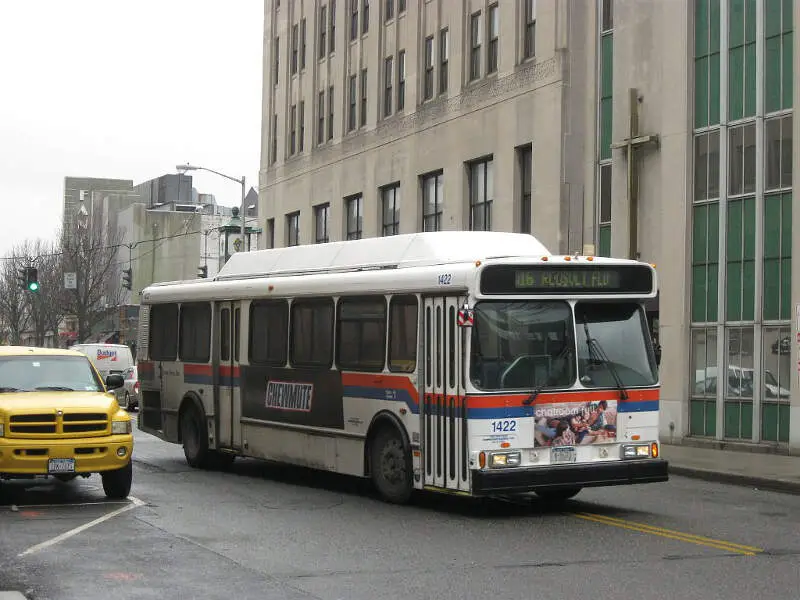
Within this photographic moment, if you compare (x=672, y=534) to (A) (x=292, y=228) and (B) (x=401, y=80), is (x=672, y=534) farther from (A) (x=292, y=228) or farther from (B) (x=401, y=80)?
(A) (x=292, y=228)

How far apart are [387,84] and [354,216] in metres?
4.66

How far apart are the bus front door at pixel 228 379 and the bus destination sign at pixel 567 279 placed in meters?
6.10

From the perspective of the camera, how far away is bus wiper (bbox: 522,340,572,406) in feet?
44.5

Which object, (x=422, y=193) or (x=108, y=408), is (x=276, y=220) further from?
(x=108, y=408)

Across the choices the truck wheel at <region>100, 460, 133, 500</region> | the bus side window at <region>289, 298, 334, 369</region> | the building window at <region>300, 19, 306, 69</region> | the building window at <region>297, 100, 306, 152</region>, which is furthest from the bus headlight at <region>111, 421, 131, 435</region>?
the building window at <region>300, 19, 306, 69</region>

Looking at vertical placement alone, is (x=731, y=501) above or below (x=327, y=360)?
below

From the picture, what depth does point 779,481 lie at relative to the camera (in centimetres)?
1855

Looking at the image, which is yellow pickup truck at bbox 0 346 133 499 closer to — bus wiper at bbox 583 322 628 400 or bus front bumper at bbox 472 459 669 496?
bus front bumper at bbox 472 459 669 496

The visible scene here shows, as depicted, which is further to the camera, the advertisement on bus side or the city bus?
the advertisement on bus side

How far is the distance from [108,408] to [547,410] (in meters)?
5.11

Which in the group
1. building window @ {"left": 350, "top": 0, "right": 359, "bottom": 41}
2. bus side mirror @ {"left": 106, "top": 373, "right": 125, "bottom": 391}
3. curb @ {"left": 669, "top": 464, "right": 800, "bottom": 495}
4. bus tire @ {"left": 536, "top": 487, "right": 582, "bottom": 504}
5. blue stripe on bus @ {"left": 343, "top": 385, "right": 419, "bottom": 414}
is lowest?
curb @ {"left": 669, "top": 464, "right": 800, "bottom": 495}

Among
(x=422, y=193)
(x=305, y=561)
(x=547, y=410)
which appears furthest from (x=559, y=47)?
(x=305, y=561)

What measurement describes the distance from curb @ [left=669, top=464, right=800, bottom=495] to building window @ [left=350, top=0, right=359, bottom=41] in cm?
2683

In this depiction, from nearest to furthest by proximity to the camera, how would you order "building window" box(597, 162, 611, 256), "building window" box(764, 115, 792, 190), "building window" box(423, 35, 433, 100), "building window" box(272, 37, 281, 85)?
"building window" box(764, 115, 792, 190)
"building window" box(597, 162, 611, 256)
"building window" box(423, 35, 433, 100)
"building window" box(272, 37, 281, 85)
